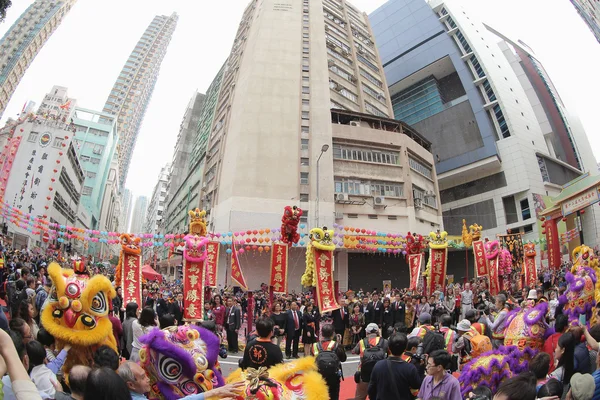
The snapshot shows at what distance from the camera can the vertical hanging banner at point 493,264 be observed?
17.1 metres

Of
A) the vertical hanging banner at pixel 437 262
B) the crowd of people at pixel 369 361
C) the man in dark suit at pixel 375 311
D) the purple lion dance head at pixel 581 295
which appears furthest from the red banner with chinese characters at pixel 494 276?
the purple lion dance head at pixel 581 295

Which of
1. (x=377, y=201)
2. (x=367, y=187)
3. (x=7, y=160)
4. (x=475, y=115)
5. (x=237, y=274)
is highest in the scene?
(x=475, y=115)

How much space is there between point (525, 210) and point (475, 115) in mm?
12148

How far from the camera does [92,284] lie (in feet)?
15.2

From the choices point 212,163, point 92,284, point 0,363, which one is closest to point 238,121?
point 212,163

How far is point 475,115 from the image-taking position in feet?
142

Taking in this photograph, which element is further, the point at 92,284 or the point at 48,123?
the point at 48,123

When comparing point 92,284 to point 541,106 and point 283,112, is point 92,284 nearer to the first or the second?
point 283,112

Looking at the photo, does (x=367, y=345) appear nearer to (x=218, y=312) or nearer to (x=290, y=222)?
(x=218, y=312)

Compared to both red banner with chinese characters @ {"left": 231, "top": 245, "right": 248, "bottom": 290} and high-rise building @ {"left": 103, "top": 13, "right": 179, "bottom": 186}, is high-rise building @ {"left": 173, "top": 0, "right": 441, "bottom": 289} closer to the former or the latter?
red banner with chinese characters @ {"left": 231, "top": 245, "right": 248, "bottom": 290}

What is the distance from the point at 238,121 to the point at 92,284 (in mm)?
25973

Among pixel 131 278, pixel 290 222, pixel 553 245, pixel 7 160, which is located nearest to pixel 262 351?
pixel 290 222

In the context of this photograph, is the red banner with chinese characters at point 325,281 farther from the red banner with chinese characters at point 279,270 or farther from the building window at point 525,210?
the building window at point 525,210

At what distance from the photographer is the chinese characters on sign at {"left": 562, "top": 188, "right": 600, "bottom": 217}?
875 inches
